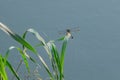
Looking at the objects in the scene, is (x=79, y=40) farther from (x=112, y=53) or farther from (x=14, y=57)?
(x=14, y=57)

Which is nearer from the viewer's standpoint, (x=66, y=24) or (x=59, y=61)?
(x=59, y=61)

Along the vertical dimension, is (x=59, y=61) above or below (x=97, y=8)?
above

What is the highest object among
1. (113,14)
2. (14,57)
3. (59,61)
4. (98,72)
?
(59,61)

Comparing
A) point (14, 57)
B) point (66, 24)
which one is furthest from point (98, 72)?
point (14, 57)

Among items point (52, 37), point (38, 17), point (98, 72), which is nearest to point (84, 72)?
point (98, 72)

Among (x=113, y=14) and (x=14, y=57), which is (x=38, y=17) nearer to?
(x=14, y=57)

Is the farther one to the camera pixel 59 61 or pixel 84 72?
pixel 84 72
